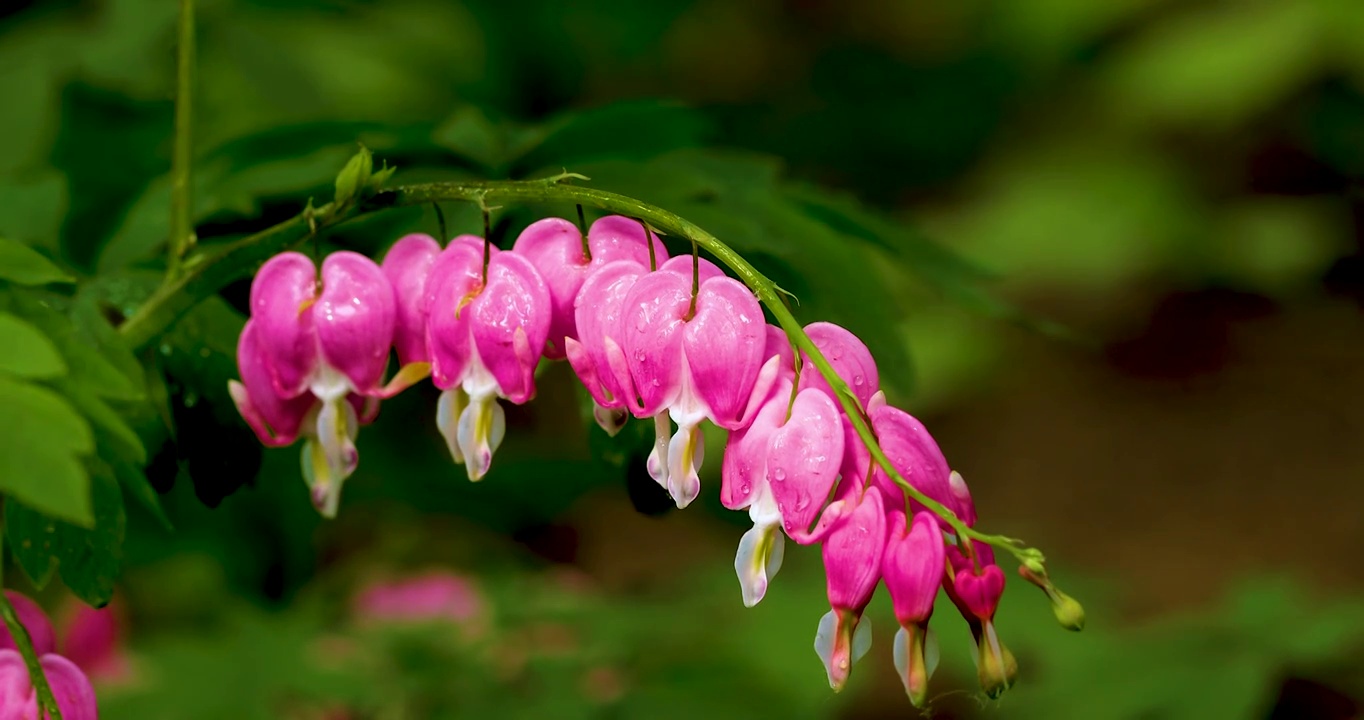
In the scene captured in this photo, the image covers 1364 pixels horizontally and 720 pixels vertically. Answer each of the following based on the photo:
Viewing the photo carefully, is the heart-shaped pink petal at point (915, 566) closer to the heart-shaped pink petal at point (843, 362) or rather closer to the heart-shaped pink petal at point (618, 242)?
the heart-shaped pink petal at point (843, 362)

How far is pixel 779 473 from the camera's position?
2.84 feet

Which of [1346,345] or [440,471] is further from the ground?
[440,471]

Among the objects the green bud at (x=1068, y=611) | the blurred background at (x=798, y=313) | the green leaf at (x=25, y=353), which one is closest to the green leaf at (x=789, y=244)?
the blurred background at (x=798, y=313)

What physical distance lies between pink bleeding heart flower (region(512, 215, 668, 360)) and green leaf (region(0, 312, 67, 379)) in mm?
348

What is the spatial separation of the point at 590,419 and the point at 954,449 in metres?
4.07

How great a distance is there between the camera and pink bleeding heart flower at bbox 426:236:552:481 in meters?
0.98

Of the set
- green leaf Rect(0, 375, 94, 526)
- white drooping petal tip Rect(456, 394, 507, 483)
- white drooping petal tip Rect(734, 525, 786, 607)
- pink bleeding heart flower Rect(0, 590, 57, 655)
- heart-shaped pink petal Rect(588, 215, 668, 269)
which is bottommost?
pink bleeding heart flower Rect(0, 590, 57, 655)

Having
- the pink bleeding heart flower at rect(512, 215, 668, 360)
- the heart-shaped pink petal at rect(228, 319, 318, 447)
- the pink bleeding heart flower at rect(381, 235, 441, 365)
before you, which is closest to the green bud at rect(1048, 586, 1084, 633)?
the pink bleeding heart flower at rect(512, 215, 668, 360)

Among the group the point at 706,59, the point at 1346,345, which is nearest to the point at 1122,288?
the point at 1346,345

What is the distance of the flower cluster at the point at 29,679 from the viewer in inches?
36.6

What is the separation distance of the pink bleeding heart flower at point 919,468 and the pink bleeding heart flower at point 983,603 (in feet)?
0.09

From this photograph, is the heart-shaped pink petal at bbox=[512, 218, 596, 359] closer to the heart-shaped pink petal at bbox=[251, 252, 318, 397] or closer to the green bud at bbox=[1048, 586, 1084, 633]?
the heart-shaped pink petal at bbox=[251, 252, 318, 397]

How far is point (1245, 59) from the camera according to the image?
4434mm

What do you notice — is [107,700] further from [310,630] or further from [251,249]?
[251,249]
